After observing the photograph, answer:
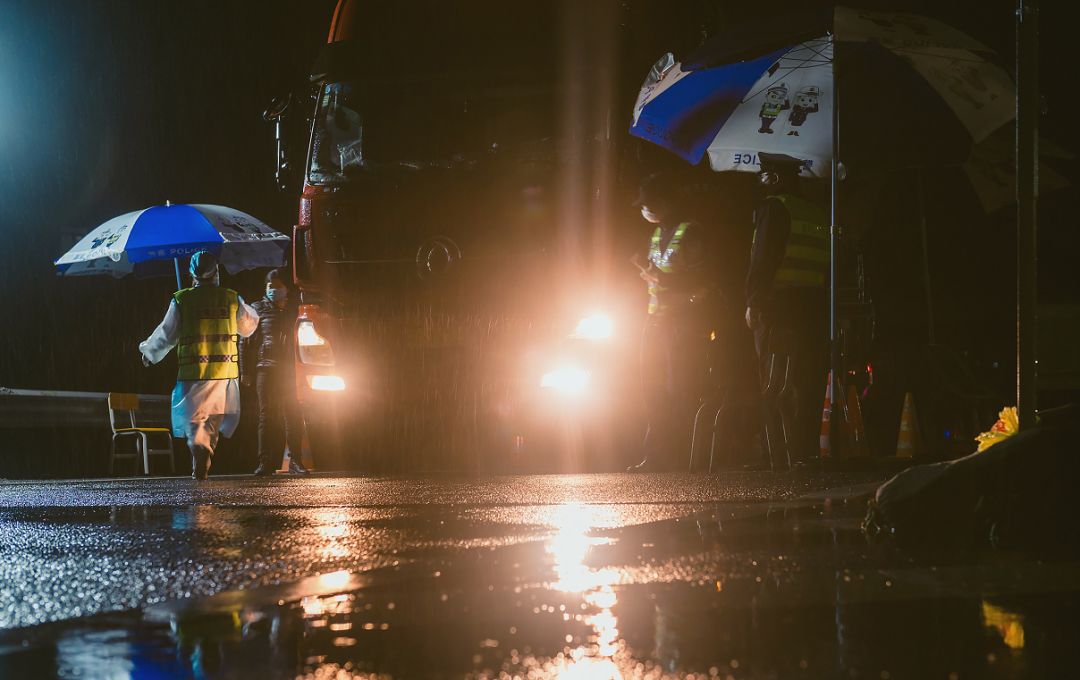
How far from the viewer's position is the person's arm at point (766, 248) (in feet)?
32.4

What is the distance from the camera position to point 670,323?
1045 centimetres

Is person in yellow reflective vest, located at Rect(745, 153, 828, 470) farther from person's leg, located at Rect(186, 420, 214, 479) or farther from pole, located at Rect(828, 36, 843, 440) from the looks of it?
person's leg, located at Rect(186, 420, 214, 479)

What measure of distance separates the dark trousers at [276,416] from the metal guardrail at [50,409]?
145 inches

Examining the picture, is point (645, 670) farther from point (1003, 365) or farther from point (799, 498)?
point (1003, 365)

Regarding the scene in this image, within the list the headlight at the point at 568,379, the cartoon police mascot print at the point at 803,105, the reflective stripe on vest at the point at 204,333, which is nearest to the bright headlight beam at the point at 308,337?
the reflective stripe on vest at the point at 204,333

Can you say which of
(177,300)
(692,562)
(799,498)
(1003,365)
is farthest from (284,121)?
(1003,365)

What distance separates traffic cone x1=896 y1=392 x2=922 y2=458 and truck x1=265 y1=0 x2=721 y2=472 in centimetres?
253

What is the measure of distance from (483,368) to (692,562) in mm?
6676

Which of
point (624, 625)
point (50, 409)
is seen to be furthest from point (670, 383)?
point (50, 409)

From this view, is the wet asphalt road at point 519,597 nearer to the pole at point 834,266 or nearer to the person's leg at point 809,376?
the person's leg at point 809,376

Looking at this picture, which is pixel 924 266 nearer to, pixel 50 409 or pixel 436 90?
pixel 436 90

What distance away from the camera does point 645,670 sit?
282 centimetres

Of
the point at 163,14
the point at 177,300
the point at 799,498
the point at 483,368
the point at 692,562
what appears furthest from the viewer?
A: the point at 163,14

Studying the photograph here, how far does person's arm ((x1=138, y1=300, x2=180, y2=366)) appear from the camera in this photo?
1206cm
